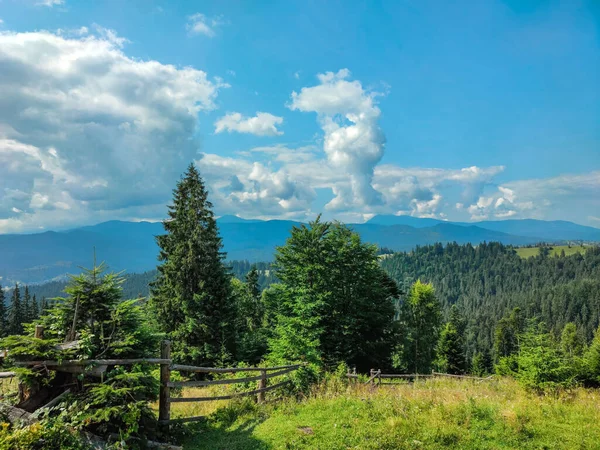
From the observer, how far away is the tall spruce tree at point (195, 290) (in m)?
22.5

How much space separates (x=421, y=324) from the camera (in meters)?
40.9

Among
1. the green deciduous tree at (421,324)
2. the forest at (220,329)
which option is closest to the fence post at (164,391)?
the forest at (220,329)

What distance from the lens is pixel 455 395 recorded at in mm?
9656

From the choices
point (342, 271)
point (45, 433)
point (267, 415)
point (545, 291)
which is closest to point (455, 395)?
point (267, 415)

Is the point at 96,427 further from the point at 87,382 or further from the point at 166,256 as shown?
the point at 166,256

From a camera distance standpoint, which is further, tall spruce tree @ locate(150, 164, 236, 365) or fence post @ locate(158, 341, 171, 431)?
tall spruce tree @ locate(150, 164, 236, 365)

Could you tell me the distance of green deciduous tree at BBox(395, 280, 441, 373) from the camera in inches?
1558

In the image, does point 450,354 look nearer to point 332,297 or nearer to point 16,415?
point 332,297

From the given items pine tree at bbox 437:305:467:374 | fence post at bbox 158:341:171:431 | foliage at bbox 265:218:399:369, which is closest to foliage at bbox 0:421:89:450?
fence post at bbox 158:341:171:431

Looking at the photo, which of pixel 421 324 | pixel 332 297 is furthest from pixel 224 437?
pixel 421 324

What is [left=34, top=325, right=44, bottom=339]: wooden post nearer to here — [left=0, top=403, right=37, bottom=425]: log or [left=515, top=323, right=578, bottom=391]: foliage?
[left=0, top=403, right=37, bottom=425]: log

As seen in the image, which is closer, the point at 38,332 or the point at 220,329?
the point at 38,332

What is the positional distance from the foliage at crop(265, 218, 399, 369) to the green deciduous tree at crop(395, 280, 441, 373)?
1147 centimetres

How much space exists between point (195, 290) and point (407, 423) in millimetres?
18492
